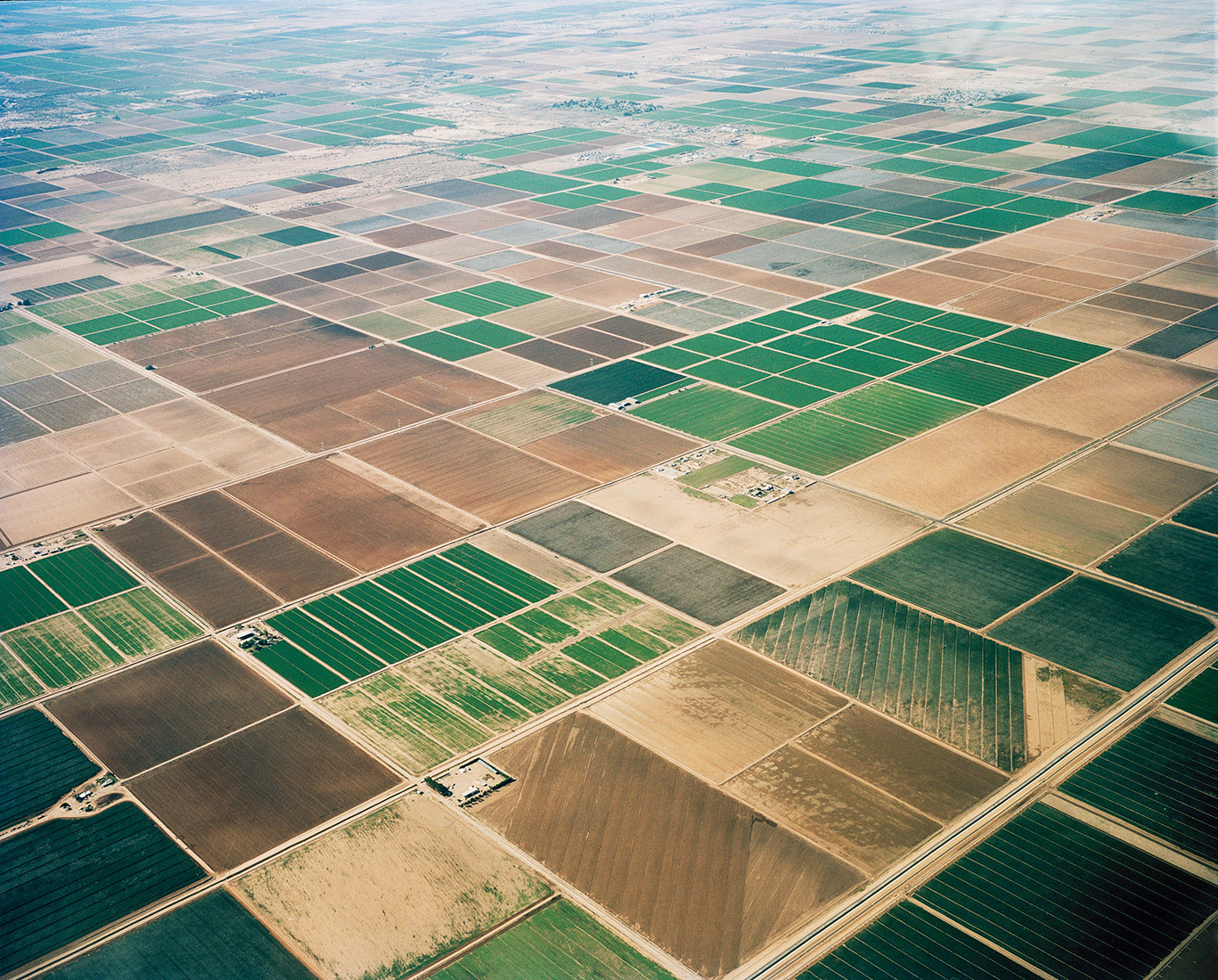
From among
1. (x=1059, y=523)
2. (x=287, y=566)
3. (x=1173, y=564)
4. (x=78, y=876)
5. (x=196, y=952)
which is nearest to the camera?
(x=196, y=952)

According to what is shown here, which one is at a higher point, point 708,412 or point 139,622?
point 708,412

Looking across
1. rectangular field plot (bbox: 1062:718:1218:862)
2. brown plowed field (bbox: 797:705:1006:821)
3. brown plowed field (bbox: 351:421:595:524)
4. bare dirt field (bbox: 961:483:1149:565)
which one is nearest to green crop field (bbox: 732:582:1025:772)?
brown plowed field (bbox: 797:705:1006:821)

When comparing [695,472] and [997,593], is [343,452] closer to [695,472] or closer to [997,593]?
[695,472]

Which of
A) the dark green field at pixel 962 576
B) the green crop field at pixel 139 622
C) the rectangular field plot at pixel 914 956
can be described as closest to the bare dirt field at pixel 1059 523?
the dark green field at pixel 962 576

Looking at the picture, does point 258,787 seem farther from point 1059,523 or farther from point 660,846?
point 1059,523

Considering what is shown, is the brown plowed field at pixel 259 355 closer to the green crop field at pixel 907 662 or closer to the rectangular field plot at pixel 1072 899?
the green crop field at pixel 907 662

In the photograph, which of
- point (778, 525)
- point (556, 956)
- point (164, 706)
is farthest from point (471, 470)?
point (556, 956)
